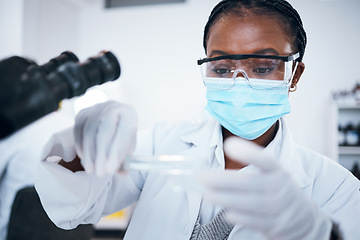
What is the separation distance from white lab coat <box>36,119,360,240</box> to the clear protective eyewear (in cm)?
21

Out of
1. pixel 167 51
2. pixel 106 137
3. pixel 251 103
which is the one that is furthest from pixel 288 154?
pixel 167 51

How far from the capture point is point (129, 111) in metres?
0.67

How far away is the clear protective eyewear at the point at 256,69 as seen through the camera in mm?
812

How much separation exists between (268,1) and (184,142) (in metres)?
0.55

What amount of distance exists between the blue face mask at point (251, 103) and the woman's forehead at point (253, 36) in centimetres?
10

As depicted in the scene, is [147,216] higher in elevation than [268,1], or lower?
lower

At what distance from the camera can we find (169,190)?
920mm

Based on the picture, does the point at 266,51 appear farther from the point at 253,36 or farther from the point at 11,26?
the point at 11,26

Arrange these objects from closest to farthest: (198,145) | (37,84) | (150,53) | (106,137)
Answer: (37,84) < (106,137) < (198,145) < (150,53)

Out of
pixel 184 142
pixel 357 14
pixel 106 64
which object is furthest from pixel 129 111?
pixel 357 14

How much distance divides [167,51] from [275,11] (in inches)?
86.5

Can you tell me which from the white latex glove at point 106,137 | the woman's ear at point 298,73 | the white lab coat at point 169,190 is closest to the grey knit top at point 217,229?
the white lab coat at point 169,190

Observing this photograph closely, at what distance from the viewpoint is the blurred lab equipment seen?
A: 15.6 inches

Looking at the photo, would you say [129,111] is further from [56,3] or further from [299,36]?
[56,3]
